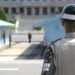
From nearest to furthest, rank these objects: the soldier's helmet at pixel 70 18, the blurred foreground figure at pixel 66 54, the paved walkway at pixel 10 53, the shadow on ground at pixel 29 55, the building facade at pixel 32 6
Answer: the blurred foreground figure at pixel 66 54 → the soldier's helmet at pixel 70 18 → the paved walkway at pixel 10 53 → the shadow on ground at pixel 29 55 → the building facade at pixel 32 6

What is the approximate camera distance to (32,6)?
82.2m

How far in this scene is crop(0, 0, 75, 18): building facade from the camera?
3177 inches

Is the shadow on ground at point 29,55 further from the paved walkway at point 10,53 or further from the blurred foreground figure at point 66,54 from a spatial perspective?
the blurred foreground figure at point 66,54

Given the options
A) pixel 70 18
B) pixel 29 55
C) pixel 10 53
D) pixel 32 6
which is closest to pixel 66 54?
pixel 70 18

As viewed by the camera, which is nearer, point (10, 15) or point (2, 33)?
point (2, 33)

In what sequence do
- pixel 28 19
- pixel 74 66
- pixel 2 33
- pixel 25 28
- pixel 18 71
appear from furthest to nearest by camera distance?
pixel 28 19, pixel 25 28, pixel 2 33, pixel 18 71, pixel 74 66

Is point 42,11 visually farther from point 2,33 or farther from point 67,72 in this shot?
point 67,72

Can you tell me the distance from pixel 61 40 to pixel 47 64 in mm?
171

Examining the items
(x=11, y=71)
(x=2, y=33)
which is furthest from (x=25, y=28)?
(x=11, y=71)

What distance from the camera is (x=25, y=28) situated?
209 ft

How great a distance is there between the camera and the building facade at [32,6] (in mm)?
80688

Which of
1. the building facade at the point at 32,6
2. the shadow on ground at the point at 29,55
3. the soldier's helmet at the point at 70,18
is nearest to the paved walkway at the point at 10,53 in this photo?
the shadow on ground at the point at 29,55

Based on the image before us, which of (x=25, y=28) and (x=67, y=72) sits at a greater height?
(x=67, y=72)

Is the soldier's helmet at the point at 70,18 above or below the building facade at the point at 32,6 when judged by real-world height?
above
